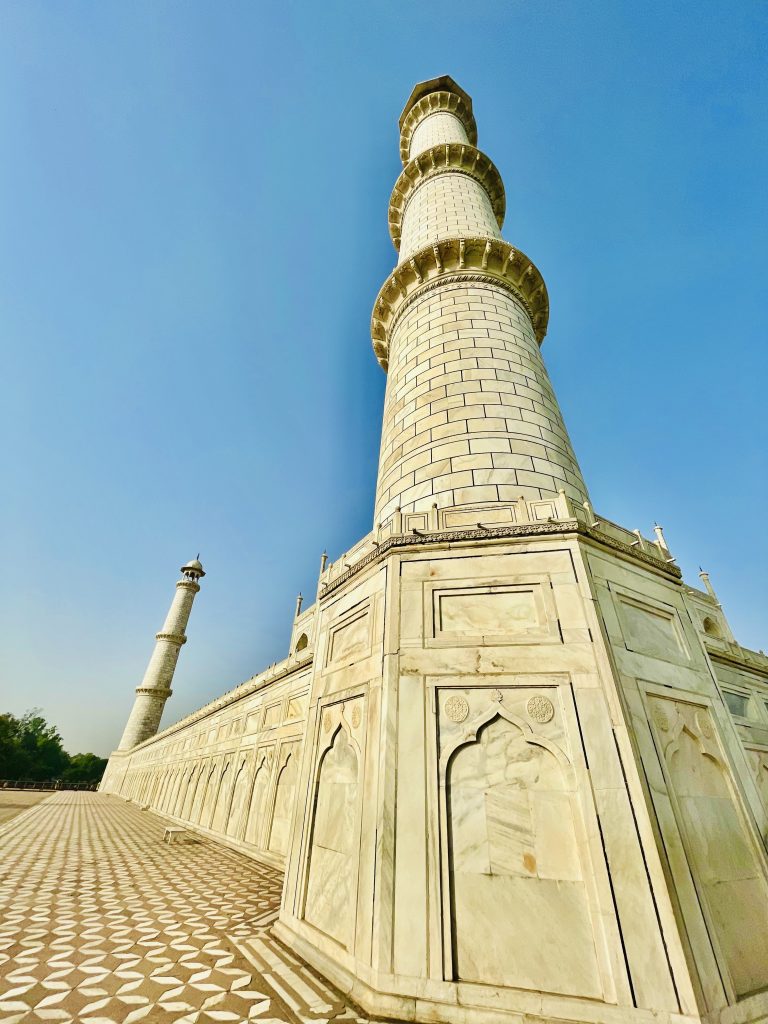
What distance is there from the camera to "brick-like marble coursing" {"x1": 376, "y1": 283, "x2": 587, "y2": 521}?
5570mm

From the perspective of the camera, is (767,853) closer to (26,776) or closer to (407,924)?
(407,924)

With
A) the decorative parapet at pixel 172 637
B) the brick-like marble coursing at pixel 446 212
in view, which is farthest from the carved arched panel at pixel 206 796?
the decorative parapet at pixel 172 637

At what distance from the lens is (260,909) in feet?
16.7

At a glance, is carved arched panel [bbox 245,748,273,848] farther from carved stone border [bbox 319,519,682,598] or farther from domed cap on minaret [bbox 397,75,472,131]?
domed cap on minaret [bbox 397,75,472,131]

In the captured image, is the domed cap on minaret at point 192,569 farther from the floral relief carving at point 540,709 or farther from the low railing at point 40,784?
the floral relief carving at point 540,709

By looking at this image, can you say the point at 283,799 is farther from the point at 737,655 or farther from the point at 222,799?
the point at 737,655

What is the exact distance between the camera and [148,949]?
12.6ft

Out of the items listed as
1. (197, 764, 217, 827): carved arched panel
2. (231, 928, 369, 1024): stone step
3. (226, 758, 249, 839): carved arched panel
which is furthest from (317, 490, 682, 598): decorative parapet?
(197, 764, 217, 827): carved arched panel

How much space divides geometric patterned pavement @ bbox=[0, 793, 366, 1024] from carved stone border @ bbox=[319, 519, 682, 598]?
3.35m

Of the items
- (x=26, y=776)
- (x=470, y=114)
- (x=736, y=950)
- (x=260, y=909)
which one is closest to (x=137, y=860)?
(x=260, y=909)

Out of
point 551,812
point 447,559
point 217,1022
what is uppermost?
point 447,559

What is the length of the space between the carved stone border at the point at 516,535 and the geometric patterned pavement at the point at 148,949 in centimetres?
335

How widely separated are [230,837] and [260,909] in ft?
21.1

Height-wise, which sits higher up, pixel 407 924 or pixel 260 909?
pixel 407 924
